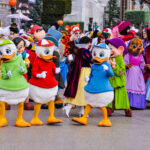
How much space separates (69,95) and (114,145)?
2.38 m

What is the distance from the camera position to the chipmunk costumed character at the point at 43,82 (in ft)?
24.2

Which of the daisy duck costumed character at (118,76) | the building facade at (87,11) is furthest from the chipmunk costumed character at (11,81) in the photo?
the building facade at (87,11)

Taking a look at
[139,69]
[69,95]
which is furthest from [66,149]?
[139,69]

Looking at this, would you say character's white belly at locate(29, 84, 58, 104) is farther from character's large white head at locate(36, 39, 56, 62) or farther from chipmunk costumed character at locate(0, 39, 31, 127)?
character's large white head at locate(36, 39, 56, 62)

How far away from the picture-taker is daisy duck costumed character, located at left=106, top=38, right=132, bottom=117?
846cm

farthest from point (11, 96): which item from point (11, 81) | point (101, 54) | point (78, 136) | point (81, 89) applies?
point (101, 54)

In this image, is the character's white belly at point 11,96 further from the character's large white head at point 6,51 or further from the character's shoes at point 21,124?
the character's large white head at point 6,51

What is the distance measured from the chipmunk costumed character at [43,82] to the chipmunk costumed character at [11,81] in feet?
0.61

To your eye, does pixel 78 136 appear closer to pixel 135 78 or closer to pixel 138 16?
pixel 135 78

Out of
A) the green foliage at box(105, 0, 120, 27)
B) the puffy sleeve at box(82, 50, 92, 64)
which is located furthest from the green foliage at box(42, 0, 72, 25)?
the puffy sleeve at box(82, 50, 92, 64)

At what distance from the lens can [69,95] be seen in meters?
8.28

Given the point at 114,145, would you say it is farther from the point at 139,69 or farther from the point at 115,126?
the point at 139,69

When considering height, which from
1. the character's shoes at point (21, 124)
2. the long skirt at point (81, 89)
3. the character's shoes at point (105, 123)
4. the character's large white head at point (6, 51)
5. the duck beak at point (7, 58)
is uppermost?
the character's large white head at point (6, 51)

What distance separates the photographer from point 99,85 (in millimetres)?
7434
